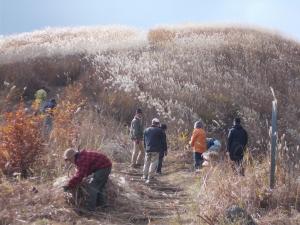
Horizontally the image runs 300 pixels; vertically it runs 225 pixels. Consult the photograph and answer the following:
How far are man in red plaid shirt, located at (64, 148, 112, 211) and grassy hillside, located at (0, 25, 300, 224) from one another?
52.4 inches

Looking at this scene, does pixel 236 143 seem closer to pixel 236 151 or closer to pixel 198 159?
pixel 236 151

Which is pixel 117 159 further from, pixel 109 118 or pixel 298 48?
pixel 298 48

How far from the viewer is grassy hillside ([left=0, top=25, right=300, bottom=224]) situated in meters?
15.9

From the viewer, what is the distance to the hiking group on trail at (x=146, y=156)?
974cm

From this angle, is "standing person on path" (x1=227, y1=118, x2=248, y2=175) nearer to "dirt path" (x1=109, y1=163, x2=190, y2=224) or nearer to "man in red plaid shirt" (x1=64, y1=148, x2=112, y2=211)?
"dirt path" (x1=109, y1=163, x2=190, y2=224)

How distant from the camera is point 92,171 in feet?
32.4

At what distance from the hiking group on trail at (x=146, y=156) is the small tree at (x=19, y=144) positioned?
1.62 meters

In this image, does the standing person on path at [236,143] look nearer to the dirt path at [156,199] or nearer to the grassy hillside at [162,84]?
the grassy hillside at [162,84]

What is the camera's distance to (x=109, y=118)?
18.2 metres

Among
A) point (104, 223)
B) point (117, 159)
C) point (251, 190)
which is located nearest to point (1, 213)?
point (104, 223)

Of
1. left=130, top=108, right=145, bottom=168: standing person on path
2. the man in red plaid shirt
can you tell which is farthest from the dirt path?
left=130, top=108, right=145, bottom=168: standing person on path

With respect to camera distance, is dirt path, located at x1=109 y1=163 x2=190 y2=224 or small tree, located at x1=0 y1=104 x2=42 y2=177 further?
small tree, located at x1=0 y1=104 x2=42 y2=177

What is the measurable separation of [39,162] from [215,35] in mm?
18538

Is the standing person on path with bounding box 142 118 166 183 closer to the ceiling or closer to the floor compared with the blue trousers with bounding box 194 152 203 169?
closer to the ceiling
